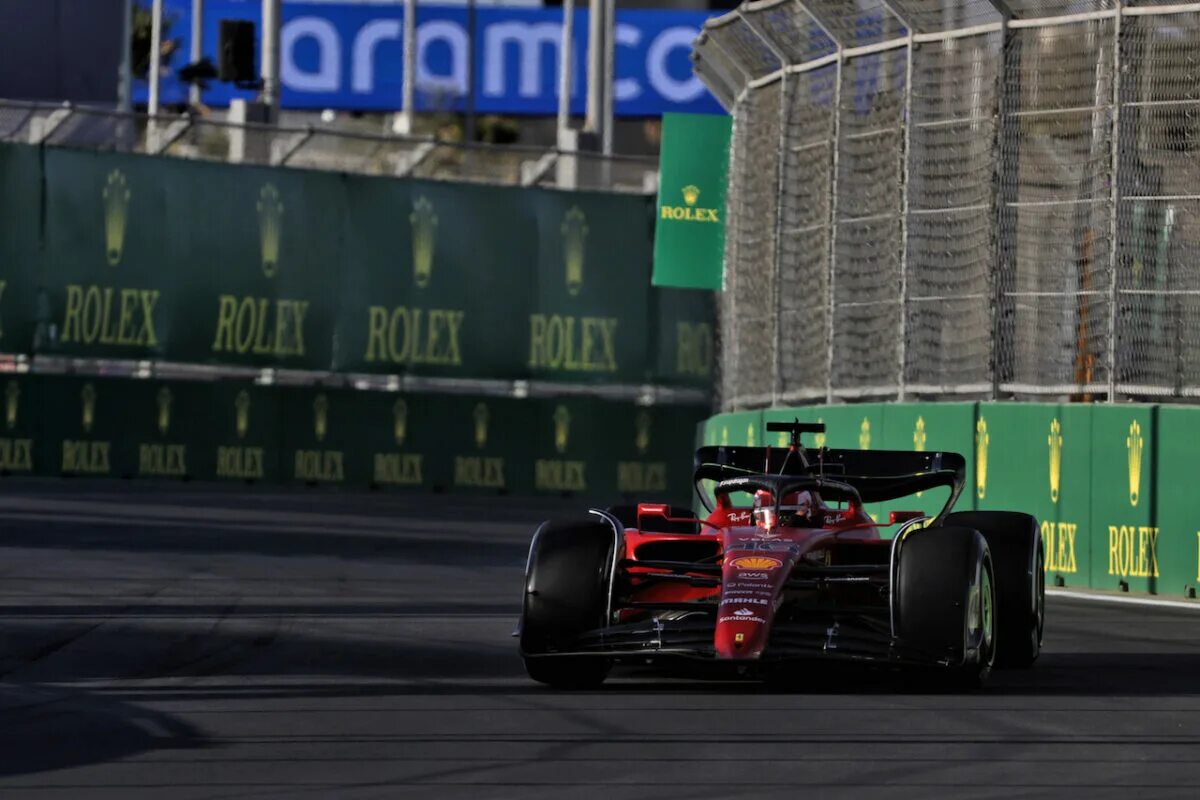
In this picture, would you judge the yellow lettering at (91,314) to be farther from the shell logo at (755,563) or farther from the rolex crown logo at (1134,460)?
the shell logo at (755,563)

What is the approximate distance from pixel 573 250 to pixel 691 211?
6.35 meters

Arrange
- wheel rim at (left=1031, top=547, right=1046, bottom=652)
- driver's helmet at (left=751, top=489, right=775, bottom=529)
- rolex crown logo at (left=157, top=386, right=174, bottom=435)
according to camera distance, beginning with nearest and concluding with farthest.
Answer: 1. driver's helmet at (left=751, top=489, right=775, bottom=529)
2. wheel rim at (left=1031, top=547, right=1046, bottom=652)
3. rolex crown logo at (left=157, top=386, right=174, bottom=435)

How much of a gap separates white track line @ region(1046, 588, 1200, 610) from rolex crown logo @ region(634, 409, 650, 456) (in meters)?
15.8

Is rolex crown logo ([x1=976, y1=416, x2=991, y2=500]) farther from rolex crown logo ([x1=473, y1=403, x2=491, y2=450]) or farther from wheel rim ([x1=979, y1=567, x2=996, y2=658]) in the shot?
rolex crown logo ([x1=473, y1=403, x2=491, y2=450])

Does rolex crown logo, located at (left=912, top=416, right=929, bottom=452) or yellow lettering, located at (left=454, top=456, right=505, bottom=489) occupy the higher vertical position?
rolex crown logo, located at (left=912, top=416, right=929, bottom=452)

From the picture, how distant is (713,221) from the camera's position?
26.5 metres

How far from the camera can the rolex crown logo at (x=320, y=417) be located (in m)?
31.0

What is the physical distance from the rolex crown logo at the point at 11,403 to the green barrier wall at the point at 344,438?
0.01 metres

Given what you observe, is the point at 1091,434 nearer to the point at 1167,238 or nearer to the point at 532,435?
the point at 1167,238

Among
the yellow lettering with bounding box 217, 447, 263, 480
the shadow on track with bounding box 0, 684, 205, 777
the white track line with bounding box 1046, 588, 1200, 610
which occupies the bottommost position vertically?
the shadow on track with bounding box 0, 684, 205, 777

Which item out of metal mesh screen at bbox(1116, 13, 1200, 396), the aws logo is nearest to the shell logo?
metal mesh screen at bbox(1116, 13, 1200, 396)

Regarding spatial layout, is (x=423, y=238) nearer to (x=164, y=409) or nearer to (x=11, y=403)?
(x=164, y=409)

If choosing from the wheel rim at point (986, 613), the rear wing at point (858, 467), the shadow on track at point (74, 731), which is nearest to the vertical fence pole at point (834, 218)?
the rear wing at point (858, 467)

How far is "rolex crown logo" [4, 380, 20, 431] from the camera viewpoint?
2939cm
